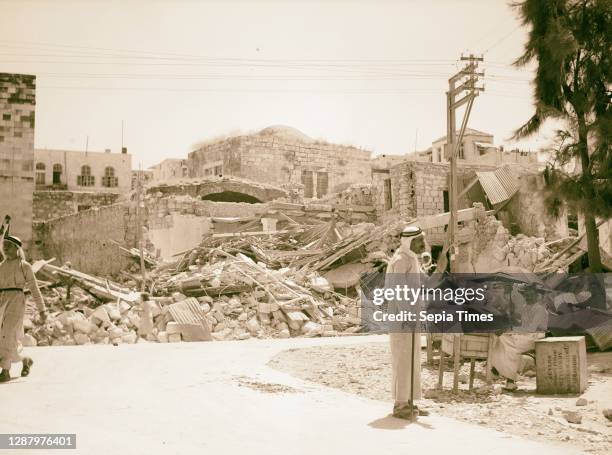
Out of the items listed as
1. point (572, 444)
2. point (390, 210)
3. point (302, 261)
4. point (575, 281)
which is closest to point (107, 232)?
point (302, 261)

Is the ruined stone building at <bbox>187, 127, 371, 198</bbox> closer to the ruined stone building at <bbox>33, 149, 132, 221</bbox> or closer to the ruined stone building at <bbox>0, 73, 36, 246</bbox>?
the ruined stone building at <bbox>0, 73, 36, 246</bbox>

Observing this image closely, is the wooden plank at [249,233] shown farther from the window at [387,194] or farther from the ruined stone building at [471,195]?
the window at [387,194]

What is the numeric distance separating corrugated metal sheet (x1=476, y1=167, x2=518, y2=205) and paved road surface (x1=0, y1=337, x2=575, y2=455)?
62.8 ft

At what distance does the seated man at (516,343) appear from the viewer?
7832mm

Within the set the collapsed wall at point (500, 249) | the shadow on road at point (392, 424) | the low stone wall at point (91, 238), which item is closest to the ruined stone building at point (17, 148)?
the low stone wall at point (91, 238)

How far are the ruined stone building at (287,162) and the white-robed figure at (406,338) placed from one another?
26.2 meters

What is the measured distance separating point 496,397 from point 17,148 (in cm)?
1880

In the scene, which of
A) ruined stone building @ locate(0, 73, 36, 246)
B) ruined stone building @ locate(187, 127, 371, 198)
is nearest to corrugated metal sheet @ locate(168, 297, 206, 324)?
ruined stone building @ locate(0, 73, 36, 246)

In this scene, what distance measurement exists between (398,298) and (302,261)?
14108 mm

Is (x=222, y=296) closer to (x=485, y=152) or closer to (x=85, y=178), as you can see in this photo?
(x=485, y=152)

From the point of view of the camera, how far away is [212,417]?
18.3ft

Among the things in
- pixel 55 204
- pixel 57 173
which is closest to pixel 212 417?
pixel 55 204

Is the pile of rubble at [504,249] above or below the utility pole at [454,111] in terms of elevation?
below

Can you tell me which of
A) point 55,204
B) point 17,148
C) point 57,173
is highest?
point 57,173
